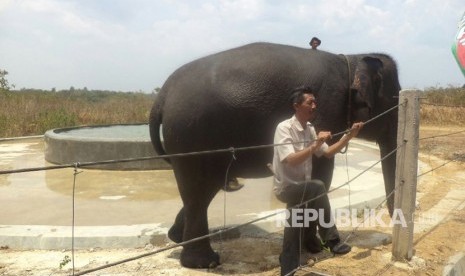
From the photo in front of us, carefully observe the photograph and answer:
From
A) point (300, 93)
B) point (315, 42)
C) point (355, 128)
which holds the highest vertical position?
point (315, 42)

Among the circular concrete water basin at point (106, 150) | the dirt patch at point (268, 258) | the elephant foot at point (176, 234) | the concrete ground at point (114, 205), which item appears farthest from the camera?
the circular concrete water basin at point (106, 150)

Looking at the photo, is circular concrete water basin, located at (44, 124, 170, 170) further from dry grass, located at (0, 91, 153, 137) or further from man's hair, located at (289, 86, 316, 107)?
dry grass, located at (0, 91, 153, 137)

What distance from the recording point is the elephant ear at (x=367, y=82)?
4.20 m

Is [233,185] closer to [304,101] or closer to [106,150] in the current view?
[304,101]

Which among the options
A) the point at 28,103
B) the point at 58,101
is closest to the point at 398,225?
the point at 28,103

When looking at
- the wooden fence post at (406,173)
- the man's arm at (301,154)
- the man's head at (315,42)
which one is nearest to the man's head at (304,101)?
the man's arm at (301,154)

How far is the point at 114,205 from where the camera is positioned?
605cm

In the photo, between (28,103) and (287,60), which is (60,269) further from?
(28,103)

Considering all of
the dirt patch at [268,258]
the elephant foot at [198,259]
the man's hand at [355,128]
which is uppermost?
the man's hand at [355,128]

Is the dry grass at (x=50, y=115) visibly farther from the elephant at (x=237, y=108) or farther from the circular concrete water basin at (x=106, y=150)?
the elephant at (x=237, y=108)

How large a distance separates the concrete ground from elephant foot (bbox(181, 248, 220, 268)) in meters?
0.47

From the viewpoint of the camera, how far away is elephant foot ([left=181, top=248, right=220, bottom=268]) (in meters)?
4.05

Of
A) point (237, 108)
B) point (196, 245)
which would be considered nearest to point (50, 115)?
point (196, 245)

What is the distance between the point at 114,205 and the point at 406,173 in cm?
362
